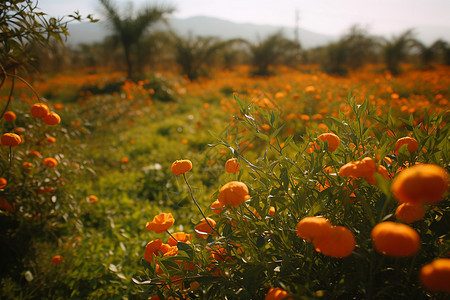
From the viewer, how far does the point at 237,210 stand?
678mm

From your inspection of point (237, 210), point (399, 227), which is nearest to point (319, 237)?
point (399, 227)

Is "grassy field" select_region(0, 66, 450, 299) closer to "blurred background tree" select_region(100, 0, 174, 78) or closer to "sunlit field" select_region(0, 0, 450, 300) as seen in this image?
"sunlit field" select_region(0, 0, 450, 300)

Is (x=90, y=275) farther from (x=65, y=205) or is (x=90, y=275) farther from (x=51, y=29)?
(x=51, y=29)

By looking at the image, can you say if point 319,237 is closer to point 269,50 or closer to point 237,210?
point 237,210

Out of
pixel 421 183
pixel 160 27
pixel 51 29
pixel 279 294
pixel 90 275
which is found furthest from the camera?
pixel 160 27

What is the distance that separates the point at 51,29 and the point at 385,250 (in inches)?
54.0

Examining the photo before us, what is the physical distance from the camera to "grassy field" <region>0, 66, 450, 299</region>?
58cm

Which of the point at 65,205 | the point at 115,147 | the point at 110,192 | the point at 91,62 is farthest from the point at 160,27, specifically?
the point at 91,62

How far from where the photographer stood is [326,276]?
59 centimetres

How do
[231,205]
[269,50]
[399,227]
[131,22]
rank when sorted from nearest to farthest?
[399,227] → [231,205] → [131,22] → [269,50]

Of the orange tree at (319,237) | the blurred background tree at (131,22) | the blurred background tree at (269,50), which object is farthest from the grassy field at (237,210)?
the blurred background tree at (269,50)

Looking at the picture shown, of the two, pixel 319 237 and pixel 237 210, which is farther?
pixel 237 210

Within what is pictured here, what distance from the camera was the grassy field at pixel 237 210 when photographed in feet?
1.89

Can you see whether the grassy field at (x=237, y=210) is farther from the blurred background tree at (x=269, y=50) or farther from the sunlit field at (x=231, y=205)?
the blurred background tree at (x=269, y=50)
